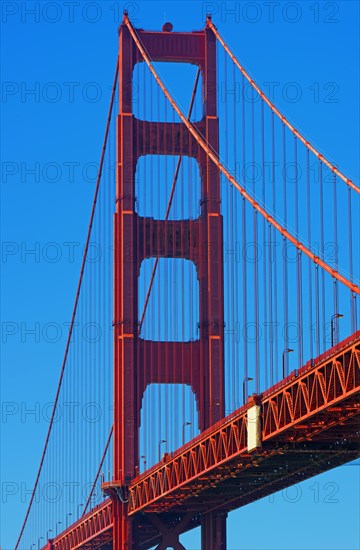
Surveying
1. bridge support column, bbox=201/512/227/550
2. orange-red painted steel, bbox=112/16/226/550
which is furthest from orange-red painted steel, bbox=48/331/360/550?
→ orange-red painted steel, bbox=112/16/226/550

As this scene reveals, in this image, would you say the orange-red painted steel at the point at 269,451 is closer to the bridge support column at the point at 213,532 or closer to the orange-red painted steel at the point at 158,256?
the bridge support column at the point at 213,532

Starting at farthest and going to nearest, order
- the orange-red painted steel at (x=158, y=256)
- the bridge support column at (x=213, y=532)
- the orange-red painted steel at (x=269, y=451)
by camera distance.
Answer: the bridge support column at (x=213, y=532) < the orange-red painted steel at (x=158, y=256) < the orange-red painted steel at (x=269, y=451)

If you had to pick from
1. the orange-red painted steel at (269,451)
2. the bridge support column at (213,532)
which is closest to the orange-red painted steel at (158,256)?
the bridge support column at (213,532)

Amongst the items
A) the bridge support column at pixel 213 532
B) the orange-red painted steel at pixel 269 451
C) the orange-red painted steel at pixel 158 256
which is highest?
the orange-red painted steel at pixel 158 256

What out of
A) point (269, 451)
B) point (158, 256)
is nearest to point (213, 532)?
point (158, 256)

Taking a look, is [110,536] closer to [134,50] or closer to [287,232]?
[134,50]

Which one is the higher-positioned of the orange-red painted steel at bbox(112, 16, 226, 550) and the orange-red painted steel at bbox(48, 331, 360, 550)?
the orange-red painted steel at bbox(112, 16, 226, 550)

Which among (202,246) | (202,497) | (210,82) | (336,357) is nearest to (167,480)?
(202,497)

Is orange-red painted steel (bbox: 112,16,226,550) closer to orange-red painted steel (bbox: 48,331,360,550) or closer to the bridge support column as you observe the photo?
the bridge support column
